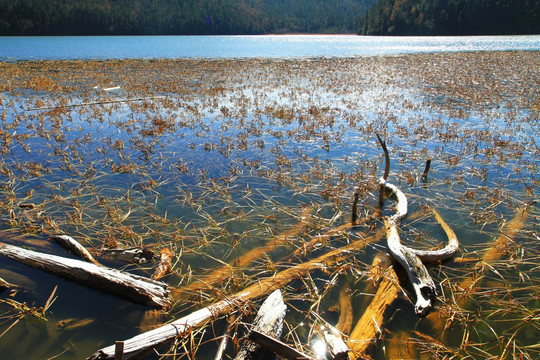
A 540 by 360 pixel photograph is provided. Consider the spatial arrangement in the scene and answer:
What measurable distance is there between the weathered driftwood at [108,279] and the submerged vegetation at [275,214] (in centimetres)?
13

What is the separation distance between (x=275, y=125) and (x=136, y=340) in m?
10.7

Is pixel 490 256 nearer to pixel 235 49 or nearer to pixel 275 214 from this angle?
pixel 275 214

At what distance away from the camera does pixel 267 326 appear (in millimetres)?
3707

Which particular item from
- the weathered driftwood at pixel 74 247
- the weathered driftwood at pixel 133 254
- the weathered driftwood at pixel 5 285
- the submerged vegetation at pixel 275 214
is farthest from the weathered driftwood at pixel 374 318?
the weathered driftwood at pixel 5 285

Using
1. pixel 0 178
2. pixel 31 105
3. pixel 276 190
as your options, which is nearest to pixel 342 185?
pixel 276 190

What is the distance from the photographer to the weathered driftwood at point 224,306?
3.41m

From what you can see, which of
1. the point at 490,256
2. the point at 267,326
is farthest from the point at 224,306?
the point at 490,256

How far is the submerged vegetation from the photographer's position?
4.09 meters

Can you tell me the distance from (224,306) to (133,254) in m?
1.97

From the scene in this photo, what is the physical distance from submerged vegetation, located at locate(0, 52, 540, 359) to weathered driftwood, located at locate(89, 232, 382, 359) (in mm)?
75

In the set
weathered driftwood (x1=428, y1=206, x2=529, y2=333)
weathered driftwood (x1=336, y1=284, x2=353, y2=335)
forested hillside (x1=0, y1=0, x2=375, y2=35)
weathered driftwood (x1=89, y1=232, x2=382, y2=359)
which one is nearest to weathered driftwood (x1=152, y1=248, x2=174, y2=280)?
weathered driftwood (x1=89, y1=232, x2=382, y2=359)

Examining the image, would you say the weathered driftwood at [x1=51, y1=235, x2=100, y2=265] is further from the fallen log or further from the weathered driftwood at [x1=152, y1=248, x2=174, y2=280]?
the fallen log

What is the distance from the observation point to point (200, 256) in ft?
18.5

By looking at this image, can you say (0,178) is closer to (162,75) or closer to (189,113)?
(189,113)
